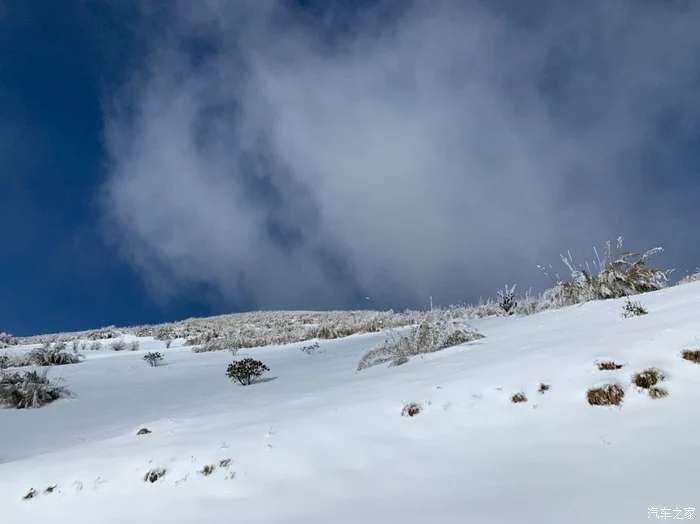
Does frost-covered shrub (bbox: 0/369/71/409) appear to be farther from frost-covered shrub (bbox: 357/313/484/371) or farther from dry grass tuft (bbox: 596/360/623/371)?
dry grass tuft (bbox: 596/360/623/371)

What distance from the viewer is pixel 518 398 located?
567 cm

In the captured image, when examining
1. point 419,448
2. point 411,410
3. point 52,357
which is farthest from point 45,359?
point 419,448

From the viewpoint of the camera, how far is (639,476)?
3.90 m

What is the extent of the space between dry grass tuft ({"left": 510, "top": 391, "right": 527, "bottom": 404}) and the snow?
65 millimetres

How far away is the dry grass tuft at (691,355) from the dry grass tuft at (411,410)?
120 inches

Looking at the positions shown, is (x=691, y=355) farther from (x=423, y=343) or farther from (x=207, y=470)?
(x=207, y=470)

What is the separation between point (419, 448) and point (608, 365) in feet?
8.08

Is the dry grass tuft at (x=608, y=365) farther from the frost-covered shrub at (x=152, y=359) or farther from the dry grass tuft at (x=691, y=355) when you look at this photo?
the frost-covered shrub at (x=152, y=359)

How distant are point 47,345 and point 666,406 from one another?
16.0 meters

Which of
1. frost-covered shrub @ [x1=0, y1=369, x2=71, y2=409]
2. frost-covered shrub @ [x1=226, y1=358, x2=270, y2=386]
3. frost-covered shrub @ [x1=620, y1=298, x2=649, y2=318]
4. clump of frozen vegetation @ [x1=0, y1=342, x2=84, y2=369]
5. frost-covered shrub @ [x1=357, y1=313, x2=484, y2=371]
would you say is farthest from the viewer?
clump of frozen vegetation @ [x1=0, y1=342, x2=84, y2=369]

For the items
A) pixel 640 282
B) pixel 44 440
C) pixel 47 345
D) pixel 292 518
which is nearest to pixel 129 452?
pixel 44 440

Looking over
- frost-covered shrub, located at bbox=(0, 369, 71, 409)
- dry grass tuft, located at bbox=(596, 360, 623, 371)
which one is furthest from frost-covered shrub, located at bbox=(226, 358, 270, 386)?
dry grass tuft, located at bbox=(596, 360, 623, 371)

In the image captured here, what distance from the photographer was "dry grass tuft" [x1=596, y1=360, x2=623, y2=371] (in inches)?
223

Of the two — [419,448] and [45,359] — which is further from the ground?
[45,359]
